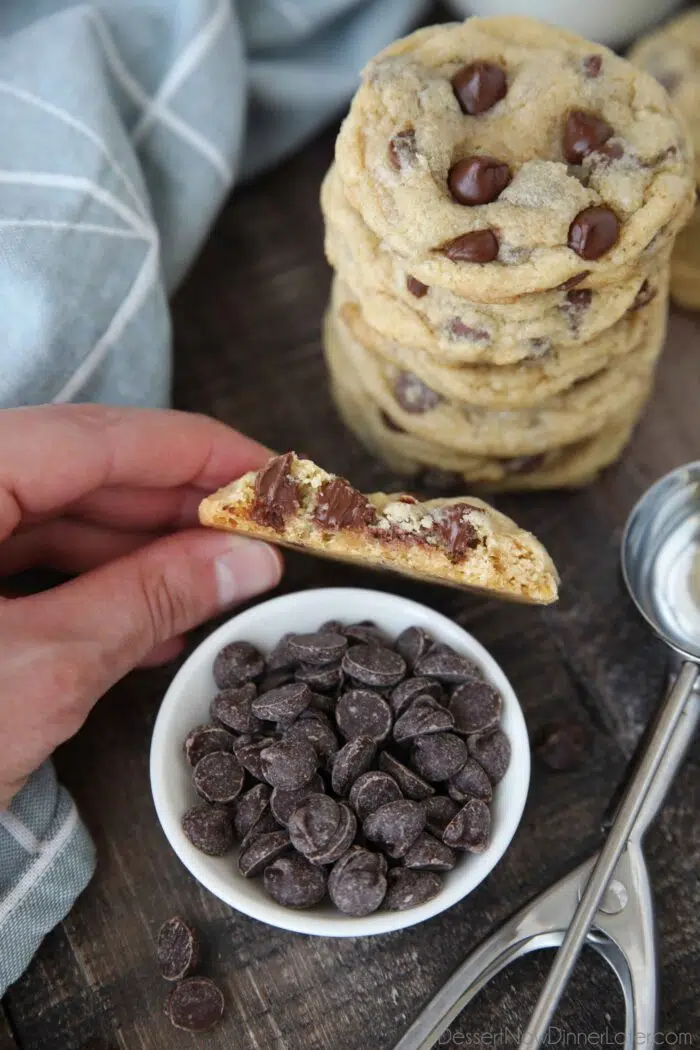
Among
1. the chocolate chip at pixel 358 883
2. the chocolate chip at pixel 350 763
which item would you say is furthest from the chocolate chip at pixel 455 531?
the chocolate chip at pixel 358 883

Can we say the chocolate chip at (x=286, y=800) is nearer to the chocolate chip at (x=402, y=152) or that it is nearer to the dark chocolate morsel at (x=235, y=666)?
the dark chocolate morsel at (x=235, y=666)

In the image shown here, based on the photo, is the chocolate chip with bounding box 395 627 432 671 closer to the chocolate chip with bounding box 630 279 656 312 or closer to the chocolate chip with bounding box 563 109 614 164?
the chocolate chip with bounding box 630 279 656 312

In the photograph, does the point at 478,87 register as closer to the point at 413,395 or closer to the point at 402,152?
the point at 402,152

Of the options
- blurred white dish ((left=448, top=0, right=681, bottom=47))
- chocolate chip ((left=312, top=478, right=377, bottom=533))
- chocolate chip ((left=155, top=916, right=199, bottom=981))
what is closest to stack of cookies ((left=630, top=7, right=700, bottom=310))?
blurred white dish ((left=448, top=0, right=681, bottom=47))

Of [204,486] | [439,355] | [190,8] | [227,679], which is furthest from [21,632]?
→ [190,8]

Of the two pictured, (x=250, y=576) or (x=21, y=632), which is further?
(x=250, y=576)

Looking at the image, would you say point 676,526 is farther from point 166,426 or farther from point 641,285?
point 166,426

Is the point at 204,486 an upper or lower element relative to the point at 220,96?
lower
